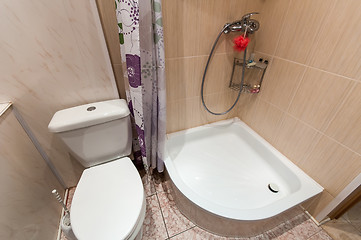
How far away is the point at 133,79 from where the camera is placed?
0.96 metres

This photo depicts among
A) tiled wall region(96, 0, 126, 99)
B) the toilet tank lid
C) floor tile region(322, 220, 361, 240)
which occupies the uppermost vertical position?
tiled wall region(96, 0, 126, 99)

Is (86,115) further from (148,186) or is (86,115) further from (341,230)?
(341,230)

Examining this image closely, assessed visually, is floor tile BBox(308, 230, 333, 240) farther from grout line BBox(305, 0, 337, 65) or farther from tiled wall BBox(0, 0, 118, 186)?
tiled wall BBox(0, 0, 118, 186)

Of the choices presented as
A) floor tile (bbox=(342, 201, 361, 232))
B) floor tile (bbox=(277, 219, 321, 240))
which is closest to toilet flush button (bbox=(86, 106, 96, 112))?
floor tile (bbox=(277, 219, 321, 240))

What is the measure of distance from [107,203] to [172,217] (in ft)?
1.93

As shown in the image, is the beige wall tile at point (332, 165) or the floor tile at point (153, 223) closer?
the beige wall tile at point (332, 165)

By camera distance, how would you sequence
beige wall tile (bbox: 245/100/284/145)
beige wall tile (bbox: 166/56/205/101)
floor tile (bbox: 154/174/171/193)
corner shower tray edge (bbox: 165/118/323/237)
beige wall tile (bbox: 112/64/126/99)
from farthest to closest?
floor tile (bbox: 154/174/171/193), beige wall tile (bbox: 245/100/284/145), beige wall tile (bbox: 166/56/205/101), beige wall tile (bbox: 112/64/126/99), corner shower tray edge (bbox: 165/118/323/237)

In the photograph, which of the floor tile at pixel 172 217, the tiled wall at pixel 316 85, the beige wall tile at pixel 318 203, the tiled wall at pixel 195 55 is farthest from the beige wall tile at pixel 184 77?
the beige wall tile at pixel 318 203

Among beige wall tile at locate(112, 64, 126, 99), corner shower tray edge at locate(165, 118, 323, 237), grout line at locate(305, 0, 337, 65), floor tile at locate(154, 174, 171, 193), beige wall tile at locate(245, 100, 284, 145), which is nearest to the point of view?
grout line at locate(305, 0, 337, 65)

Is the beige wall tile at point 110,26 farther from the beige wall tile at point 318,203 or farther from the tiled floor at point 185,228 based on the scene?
the beige wall tile at point 318,203

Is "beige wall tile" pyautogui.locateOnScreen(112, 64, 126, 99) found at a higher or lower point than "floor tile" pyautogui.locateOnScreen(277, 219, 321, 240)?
higher

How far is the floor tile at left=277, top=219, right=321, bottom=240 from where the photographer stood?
116cm

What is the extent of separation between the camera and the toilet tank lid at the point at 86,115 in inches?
37.1

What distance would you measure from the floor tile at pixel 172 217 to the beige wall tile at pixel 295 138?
947mm
